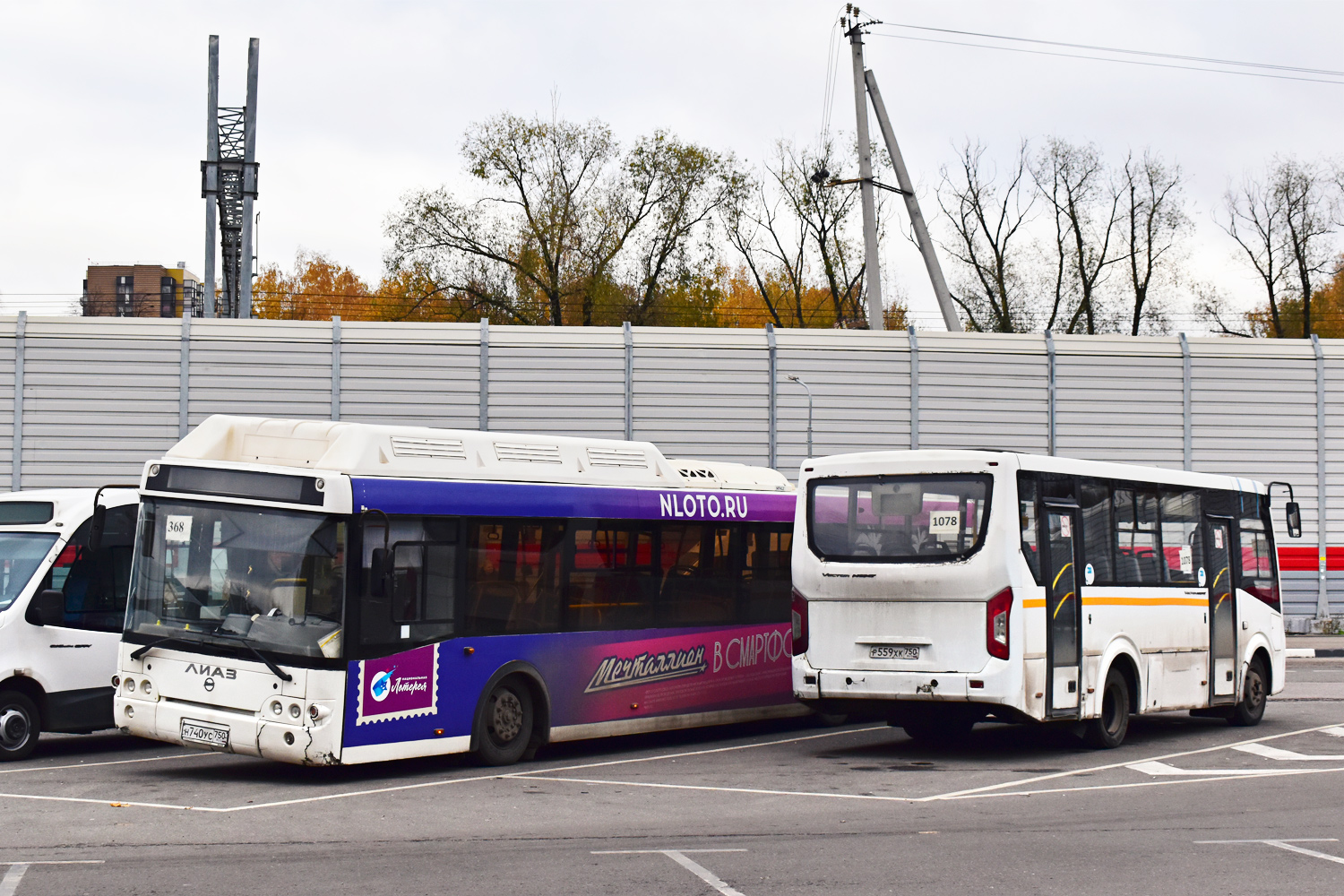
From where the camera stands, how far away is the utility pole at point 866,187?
2878cm

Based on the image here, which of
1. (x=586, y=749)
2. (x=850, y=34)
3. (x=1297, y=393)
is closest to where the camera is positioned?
(x=586, y=749)

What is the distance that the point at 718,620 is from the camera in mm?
14820

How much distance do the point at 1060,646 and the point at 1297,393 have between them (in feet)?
71.8

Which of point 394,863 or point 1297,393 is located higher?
point 1297,393

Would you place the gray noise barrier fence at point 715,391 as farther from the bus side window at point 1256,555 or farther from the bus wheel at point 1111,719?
the bus wheel at point 1111,719

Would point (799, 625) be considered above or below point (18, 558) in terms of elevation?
below

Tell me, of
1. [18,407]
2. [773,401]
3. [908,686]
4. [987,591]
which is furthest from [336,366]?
[987,591]

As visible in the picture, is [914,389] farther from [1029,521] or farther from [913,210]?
[1029,521]

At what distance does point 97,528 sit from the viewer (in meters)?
13.1

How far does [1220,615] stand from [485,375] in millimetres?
16414

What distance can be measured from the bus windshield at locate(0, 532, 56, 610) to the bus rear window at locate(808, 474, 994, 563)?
6.61 m

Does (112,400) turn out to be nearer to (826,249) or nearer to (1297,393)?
(1297,393)

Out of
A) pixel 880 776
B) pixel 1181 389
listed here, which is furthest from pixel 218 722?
pixel 1181 389

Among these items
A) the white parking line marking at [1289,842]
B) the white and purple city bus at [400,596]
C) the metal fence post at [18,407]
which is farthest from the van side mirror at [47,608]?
the metal fence post at [18,407]
